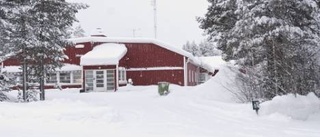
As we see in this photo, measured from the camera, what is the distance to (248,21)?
15.2 meters

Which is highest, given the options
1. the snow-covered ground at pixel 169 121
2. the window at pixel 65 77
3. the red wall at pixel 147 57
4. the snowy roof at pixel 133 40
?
the snowy roof at pixel 133 40

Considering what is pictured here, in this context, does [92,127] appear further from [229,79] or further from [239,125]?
[229,79]

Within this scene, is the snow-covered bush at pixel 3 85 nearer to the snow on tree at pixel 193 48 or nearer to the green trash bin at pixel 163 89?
the green trash bin at pixel 163 89

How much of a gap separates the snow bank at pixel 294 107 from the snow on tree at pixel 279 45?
0.74 metres

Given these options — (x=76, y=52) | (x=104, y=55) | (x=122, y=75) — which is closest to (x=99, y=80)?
(x=104, y=55)

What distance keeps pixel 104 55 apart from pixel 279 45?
19.5m

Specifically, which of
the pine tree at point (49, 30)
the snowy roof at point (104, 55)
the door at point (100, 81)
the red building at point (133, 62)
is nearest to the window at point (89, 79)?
the door at point (100, 81)

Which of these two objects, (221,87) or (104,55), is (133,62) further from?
(221,87)

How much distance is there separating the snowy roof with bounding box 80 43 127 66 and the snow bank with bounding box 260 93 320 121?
1932 centimetres

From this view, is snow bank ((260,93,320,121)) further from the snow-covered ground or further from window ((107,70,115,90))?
window ((107,70,115,90))

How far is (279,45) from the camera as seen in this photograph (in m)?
14.3

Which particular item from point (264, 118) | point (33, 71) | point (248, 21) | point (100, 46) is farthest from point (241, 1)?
point (100, 46)

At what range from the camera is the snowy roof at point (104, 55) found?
31078 millimetres

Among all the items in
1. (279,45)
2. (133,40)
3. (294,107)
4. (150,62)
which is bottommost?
(294,107)
